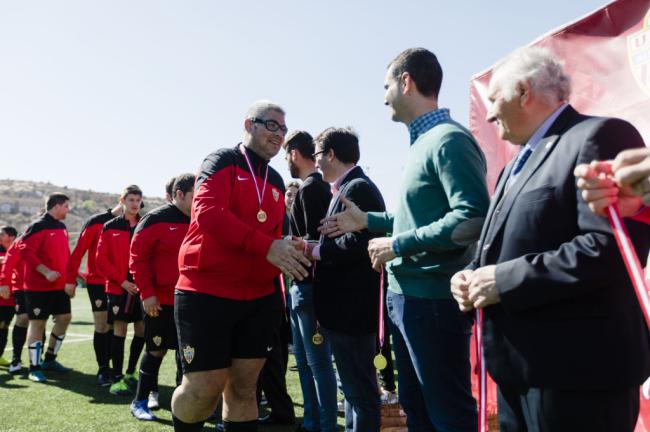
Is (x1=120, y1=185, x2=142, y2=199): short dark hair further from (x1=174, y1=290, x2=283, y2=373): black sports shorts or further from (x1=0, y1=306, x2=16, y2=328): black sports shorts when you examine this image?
(x1=174, y1=290, x2=283, y2=373): black sports shorts

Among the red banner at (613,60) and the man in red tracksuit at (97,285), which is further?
the man in red tracksuit at (97,285)

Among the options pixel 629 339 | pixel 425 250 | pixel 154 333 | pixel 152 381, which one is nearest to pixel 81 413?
pixel 152 381

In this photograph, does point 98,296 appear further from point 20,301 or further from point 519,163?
point 519,163

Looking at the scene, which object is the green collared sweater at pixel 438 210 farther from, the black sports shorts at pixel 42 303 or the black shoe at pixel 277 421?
the black sports shorts at pixel 42 303

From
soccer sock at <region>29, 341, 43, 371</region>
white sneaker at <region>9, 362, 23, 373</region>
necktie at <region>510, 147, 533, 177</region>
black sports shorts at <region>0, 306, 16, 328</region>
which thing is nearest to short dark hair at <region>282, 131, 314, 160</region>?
necktie at <region>510, 147, 533, 177</region>

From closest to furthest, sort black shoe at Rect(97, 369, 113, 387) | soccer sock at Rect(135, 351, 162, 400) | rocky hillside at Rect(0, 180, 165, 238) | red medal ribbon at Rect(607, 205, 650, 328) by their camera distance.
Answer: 1. red medal ribbon at Rect(607, 205, 650, 328)
2. soccer sock at Rect(135, 351, 162, 400)
3. black shoe at Rect(97, 369, 113, 387)
4. rocky hillside at Rect(0, 180, 165, 238)

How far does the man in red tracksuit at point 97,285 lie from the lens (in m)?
6.91

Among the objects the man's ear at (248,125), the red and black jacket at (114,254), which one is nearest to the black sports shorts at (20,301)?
the red and black jacket at (114,254)

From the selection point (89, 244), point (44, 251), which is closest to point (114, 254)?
point (89, 244)

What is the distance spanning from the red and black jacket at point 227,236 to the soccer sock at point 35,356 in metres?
5.17

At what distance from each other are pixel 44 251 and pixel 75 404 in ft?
8.85

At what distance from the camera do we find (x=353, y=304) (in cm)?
333

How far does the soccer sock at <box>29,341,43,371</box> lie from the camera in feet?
23.7

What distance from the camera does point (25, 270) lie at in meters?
7.61
